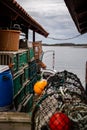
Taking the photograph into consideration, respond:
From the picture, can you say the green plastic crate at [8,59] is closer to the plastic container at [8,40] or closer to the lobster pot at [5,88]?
the plastic container at [8,40]

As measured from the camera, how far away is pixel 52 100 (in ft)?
18.5

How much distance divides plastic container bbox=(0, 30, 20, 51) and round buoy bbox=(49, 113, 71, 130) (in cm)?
486

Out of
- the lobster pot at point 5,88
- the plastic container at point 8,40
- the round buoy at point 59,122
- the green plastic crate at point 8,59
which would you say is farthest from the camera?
the plastic container at point 8,40

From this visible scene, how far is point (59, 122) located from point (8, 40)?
5.04 m

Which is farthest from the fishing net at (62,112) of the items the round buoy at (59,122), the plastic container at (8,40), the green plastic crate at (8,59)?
the plastic container at (8,40)

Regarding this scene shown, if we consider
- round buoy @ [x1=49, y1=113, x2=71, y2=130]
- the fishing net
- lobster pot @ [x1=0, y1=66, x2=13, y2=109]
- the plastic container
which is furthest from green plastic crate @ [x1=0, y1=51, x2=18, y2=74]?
round buoy @ [x1=49, y1=113, x2=71, y2=130]

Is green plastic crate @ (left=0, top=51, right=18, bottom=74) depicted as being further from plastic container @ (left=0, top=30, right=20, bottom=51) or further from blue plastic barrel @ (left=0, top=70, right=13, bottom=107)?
blue plastic barrel @ (left=0, top=70, right=13, bottom=107)

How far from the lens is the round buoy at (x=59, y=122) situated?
4.26 metres

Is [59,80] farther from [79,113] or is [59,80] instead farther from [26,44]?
[26,44]

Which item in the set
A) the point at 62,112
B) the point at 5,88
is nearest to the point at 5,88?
the point at 5,88

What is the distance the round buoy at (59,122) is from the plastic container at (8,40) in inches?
191

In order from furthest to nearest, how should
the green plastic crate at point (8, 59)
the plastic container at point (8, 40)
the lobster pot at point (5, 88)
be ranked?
the plastic container at point (8, 40) → the green plastic crate at point (8, 59) → the lobster pot at point (5, 88)

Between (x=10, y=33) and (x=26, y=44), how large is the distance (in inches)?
158

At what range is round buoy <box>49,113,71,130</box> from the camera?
168 inches
